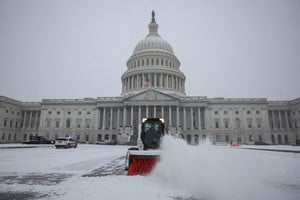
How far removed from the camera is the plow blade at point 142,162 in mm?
8500

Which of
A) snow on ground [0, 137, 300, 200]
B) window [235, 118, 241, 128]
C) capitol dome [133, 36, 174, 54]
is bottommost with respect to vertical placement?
snow on ground [0, 137, 300, 200]

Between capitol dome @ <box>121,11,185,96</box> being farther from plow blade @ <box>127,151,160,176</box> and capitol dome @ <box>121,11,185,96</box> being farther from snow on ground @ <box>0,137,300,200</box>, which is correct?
snow on ground @ <box>0,137,300,200</box>

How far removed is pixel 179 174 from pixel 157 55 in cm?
7647

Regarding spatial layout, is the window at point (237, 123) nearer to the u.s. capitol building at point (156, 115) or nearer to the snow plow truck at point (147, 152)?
the u.s. capitol building at point (156, 115)

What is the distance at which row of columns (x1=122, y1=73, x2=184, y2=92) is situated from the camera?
2993 inches

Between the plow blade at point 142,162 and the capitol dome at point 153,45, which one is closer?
the plow blade at point 142,162

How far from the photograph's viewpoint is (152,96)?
66.4 metres

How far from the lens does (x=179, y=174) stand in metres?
7.00

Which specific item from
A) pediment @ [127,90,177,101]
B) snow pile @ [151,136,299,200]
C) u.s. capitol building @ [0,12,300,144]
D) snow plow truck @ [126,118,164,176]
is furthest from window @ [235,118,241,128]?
snow pile @ [151,136,299,200]

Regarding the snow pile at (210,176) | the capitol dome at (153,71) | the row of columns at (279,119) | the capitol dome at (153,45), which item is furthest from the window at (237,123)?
the snow pile at (210,176)

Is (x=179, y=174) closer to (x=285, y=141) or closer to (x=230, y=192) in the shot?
(x=230, y=192)

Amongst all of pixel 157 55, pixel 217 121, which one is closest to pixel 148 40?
pixel 157 55

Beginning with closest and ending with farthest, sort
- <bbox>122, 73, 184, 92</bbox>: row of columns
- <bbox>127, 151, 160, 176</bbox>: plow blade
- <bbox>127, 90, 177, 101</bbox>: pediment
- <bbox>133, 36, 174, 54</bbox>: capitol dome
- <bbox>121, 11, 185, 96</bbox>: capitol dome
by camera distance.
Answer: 1. <bbox>127, 151, 160, 176</bbox>: plow blade
2. <bbox>127, 90, 177, 101</bbox>: pediment
3. <bbox>122, 73, 184, 92</bbox>: row of columns
4. <bbox>121, 11, 185, 96</bbox>: capitol dome
5. <bbox>133, 36, 174, 54</bbox>: capitol dome

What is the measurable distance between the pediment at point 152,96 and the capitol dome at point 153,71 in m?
6.86
